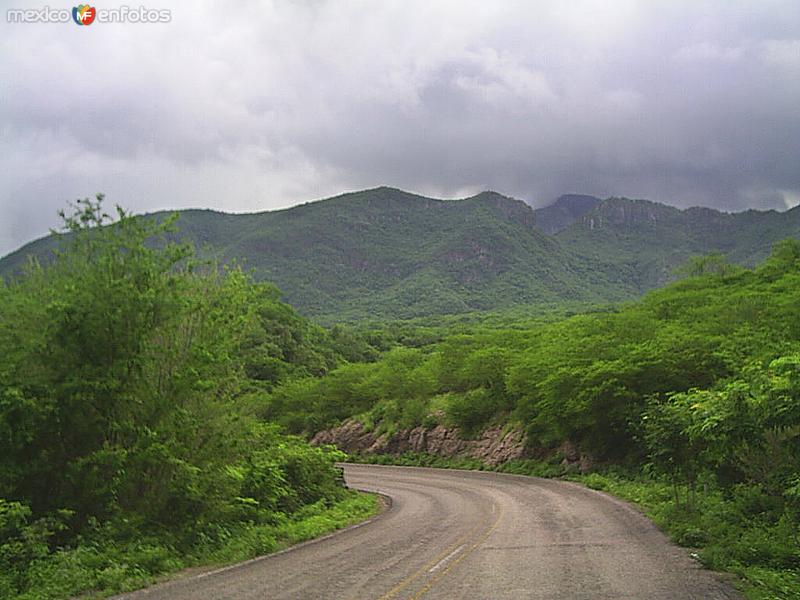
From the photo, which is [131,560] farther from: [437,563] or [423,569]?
[437,563]

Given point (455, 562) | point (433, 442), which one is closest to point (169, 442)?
point (455, 562)

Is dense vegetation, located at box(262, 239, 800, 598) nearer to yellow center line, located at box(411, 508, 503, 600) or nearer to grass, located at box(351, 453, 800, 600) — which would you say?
grass, located at box(351, 453, 800, 600)

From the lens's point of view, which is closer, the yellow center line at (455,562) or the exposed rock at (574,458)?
the yellow center line at (455,562)

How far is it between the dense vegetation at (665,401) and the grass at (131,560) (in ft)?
29.5

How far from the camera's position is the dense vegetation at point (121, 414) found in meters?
12.6

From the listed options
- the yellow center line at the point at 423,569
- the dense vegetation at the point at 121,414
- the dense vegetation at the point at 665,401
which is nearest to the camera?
the yellow center line at the point at 423,569

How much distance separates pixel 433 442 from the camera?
49000 mm

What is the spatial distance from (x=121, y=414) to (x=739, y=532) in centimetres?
1258

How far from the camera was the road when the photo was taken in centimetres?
1069

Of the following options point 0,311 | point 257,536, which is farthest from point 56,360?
point 257,536

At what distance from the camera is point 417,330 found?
12712cm

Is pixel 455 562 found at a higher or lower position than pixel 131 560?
lower

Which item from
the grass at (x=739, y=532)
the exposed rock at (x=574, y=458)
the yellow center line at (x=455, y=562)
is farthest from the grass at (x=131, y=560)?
the exposed rock at (x=574, y=458)

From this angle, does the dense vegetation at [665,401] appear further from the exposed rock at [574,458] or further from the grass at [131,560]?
the grass at [131,560]
